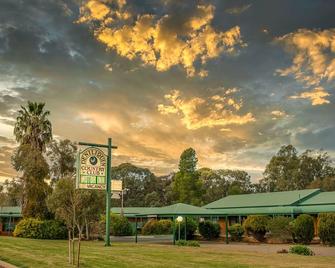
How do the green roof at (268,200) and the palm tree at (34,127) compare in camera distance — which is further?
the green roof at (268,200)

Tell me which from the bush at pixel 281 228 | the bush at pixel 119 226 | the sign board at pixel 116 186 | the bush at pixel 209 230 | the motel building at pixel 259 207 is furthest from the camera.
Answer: the bush at pixel 119 226

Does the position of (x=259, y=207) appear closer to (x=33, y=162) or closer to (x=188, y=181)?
(x=33, y=162)

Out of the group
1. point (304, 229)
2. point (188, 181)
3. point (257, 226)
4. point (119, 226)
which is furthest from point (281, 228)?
point (188, 181)

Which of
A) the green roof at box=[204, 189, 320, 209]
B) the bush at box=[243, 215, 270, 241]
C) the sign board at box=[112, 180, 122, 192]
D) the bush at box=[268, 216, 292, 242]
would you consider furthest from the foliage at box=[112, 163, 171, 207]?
the sign board at box=[112, 180, 122, 192]

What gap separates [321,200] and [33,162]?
26451 millimetres

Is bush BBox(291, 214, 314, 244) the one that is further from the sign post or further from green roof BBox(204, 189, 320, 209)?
the sign post

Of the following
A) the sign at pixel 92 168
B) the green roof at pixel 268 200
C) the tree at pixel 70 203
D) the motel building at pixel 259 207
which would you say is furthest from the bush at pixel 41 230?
the green roof at pixel 268 200

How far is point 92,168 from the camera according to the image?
2822 cm

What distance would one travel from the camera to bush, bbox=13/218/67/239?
120ft

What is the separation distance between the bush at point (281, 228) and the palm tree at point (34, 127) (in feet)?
68.7

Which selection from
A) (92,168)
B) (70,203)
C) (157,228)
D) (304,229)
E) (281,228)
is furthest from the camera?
(157,228)

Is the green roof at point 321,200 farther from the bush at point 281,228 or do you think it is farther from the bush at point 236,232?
the bush at point 236,232

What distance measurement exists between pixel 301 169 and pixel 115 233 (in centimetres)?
4830

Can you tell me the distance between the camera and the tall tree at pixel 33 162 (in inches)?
1540
